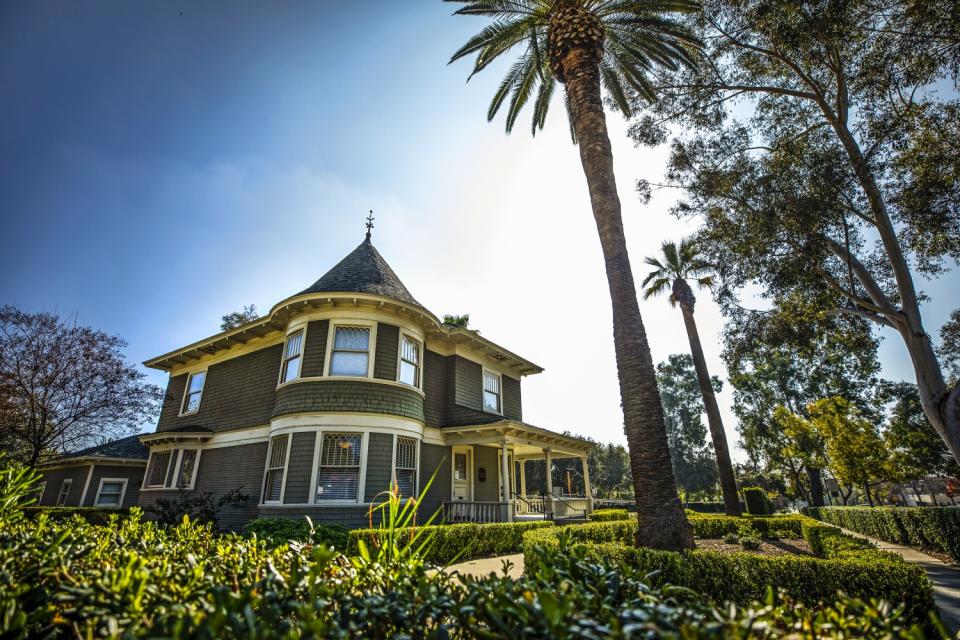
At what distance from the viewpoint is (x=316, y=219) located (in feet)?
46.0

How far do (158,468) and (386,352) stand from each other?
11897 mm

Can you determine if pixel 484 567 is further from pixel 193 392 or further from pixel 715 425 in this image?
pixel 193 392

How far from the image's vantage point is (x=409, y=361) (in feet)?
48.1

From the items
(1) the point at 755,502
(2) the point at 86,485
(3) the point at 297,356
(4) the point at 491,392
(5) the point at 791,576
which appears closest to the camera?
(5) the point at 791,576

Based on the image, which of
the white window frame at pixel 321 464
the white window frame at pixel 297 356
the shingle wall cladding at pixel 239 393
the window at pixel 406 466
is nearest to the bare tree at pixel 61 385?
the shingle wall cladding at pixel 239 393

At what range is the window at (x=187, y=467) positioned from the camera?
53.9ft

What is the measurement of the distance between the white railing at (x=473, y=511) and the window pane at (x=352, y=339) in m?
6.01

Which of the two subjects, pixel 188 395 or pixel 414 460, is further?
pixel 188 395

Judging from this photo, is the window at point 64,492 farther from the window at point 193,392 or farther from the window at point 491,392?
the window at point 491,392

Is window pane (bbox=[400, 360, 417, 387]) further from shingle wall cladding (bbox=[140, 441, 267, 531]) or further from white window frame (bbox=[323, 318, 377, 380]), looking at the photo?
shingle wall cladding (bbox=[140, 441, 267, 531])

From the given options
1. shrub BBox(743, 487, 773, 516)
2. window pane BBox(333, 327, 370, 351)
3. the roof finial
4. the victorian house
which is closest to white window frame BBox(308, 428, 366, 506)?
the victorian house

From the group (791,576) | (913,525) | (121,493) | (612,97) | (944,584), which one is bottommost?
(944,584)

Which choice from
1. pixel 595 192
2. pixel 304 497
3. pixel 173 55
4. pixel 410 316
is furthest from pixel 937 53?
pixel 173 55

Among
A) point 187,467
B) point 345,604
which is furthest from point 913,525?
point 187,467
